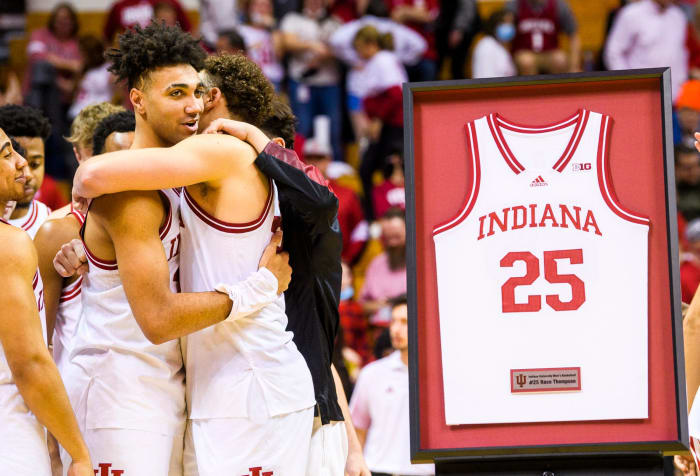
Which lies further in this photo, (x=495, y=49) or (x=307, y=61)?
(x=495, y=49)

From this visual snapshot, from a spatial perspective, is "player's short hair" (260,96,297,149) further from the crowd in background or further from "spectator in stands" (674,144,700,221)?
"spectator in stands" (674,144,700,221)

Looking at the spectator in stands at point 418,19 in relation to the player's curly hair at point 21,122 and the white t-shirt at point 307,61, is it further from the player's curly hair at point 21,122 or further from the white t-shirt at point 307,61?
the player's curly hair at point 21,122

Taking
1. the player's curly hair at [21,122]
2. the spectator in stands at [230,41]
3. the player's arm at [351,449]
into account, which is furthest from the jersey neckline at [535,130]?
the spectator in stands at [230,41]

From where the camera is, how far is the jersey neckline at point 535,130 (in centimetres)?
293

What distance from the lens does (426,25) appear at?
1241 cm

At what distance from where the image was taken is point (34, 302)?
10.4ft

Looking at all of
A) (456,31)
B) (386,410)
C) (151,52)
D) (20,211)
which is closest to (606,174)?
(151,52)

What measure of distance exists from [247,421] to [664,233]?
4.49 feet

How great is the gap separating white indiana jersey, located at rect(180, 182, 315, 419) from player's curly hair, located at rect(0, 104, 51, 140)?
1655 millimetres

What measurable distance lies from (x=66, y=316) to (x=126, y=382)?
0.62 metres

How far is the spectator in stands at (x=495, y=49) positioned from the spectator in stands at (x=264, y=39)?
2.22 metres

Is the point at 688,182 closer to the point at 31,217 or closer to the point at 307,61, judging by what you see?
the point at 307,61

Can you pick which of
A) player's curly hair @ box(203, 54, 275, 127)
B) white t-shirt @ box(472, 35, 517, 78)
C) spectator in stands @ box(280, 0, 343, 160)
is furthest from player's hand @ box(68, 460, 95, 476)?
white t-shirt @ box(472, 35, 517, 78)

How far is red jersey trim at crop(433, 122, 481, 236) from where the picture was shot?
2.92 metres
